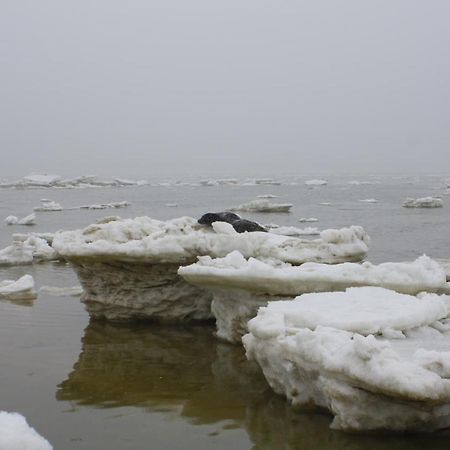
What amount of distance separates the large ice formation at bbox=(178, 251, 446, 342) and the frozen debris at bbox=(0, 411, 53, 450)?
274 centimetres

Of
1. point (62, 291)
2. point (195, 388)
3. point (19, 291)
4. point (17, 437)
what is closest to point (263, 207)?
point (62, 291)

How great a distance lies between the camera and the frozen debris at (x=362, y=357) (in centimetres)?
422

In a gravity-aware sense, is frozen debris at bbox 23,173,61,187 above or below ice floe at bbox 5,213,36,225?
below

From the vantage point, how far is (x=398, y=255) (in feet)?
55.2

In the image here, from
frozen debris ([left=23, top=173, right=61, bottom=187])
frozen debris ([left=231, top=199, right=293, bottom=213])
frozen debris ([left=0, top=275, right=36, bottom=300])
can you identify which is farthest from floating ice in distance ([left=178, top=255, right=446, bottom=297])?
frozen debris ([left=23, top=173, right=61, bottom=187])

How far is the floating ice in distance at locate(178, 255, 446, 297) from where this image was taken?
21.1 ft

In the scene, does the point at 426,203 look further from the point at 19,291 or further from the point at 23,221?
the point at 19,291

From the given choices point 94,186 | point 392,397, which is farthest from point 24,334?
point 94,186

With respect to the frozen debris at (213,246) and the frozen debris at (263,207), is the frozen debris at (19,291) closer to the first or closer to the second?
the frozen debris at (213,246)

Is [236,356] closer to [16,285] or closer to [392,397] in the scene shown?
[392,397]

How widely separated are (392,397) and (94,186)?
250 ft

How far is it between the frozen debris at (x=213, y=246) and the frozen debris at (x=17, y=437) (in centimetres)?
375

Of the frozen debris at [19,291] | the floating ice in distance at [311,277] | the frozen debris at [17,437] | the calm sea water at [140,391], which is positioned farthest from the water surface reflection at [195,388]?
the frozen debris at [19,291]

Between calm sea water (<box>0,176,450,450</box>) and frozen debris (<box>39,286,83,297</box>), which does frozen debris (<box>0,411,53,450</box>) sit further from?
frozen debris (<box>39,286,83,297</box>)
